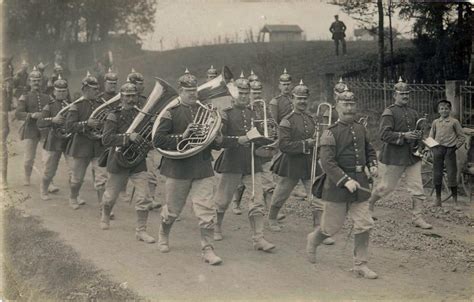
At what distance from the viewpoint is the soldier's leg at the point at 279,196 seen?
28.1ft

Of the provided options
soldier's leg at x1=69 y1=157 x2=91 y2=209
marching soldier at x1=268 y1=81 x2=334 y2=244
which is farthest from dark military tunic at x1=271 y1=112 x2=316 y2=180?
soldier's leg at x1=69 y1=157 x2=91 y2=209

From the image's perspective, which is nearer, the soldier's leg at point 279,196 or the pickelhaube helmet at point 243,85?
the pickelhaube helmet at point 243,85

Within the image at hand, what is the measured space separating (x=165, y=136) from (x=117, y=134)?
1332 millimetres

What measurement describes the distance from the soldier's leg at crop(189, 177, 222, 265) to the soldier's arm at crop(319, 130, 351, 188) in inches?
60.5

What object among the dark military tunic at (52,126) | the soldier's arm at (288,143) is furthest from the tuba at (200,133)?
the dark military tunic at (52,126)

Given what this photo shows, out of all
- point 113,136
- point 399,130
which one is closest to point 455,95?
point 399,130

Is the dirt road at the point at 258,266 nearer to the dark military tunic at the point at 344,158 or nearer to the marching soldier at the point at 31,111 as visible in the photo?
the dark military tunic at the point at 344,158

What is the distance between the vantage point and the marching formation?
22.7 ft

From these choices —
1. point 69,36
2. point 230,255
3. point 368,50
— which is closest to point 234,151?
point 230,255

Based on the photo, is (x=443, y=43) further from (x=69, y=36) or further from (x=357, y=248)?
(x=69, y=36)

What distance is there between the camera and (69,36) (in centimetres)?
3631

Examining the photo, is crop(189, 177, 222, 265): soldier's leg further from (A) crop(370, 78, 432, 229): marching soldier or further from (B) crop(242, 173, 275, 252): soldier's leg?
(A) crop(370, 78, 432, 229): marching soldier

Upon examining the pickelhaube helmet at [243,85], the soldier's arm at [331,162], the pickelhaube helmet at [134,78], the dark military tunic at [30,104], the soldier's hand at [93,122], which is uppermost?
the pickelhaube helmet at [134,78]

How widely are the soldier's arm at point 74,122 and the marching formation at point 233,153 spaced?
0.02m
